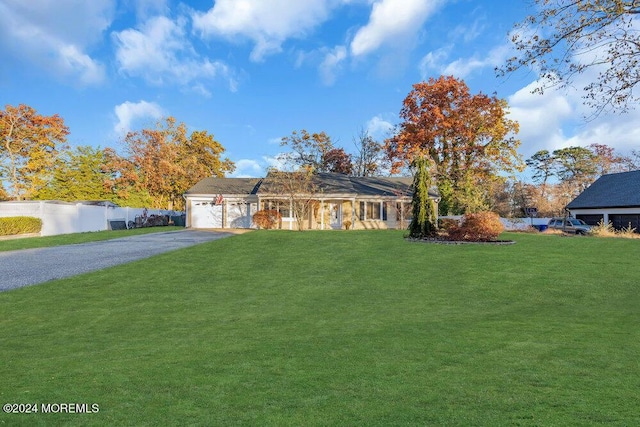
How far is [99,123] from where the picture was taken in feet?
89.6

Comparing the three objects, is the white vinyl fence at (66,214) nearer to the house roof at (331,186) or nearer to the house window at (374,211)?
the house roof at (331,186)

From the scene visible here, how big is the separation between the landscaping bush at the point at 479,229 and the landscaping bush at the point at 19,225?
22463 millimetres

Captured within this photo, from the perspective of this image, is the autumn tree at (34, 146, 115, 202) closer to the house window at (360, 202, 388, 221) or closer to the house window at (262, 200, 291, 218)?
the house window at (262, 200, 291, 218)

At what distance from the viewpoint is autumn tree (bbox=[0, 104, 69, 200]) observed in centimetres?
3278

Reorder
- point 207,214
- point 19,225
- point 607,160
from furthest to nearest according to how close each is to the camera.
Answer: point 607,160 < point 207,214 < point 19,225

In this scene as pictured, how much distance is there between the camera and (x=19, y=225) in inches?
839

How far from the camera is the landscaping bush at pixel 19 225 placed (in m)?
20.5

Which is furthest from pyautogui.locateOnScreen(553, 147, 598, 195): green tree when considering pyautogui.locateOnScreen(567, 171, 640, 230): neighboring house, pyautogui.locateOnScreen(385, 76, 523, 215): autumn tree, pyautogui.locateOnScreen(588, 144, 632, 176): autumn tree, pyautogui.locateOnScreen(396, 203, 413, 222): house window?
pyautogui.locateOnScreen(396, 203, 413, 222): house window

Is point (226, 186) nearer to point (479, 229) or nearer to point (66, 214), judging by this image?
point (66, 214)

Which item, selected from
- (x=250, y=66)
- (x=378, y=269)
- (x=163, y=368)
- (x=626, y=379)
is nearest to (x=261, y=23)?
(x=250, y=66)

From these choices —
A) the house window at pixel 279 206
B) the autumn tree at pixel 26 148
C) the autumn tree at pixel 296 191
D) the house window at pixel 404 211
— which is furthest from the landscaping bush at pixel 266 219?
the autumn tree at pixel 26 148

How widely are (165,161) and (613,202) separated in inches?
1578

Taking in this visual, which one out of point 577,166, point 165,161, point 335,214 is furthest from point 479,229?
point 577,166

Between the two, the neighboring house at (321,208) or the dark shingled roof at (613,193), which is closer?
the neighboring house at (321,208)
